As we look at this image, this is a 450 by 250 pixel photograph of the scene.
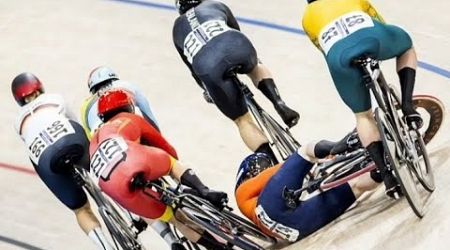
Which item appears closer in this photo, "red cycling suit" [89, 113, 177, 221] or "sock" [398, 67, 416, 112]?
"sock" [398, 67, 416, 112]

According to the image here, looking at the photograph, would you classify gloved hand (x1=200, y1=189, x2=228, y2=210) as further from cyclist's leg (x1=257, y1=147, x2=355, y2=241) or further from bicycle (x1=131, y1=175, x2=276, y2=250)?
cyclist's leg (x1=257, y1=147, x2=355, y2=241)

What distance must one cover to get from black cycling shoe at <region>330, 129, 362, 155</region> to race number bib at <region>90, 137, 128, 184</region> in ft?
3.54

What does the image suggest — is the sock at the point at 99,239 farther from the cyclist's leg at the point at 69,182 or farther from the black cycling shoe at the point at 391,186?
the black cycling shoe at the point at 391,186

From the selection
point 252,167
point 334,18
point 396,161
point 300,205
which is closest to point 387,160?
point 396,161

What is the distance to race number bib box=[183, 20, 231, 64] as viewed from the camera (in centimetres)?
538

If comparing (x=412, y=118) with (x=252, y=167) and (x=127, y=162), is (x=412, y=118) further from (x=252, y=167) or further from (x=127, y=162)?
(x=127, y=162)

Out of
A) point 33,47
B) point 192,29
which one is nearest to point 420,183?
point 192,29

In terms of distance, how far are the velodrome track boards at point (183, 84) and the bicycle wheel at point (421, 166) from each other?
0.08 metres

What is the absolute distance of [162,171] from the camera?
4.90 meters

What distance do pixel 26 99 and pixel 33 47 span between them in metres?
3.69

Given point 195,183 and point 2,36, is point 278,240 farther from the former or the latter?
point 2,36

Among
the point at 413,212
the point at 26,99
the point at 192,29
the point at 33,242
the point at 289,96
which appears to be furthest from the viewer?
the point at 289,96

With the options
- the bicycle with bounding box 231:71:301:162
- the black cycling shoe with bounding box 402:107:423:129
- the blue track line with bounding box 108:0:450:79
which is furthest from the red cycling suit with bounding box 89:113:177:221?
the blue track line with bounding box 108:0:450:79

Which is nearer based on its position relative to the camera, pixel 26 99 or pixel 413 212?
pixel 413 212
